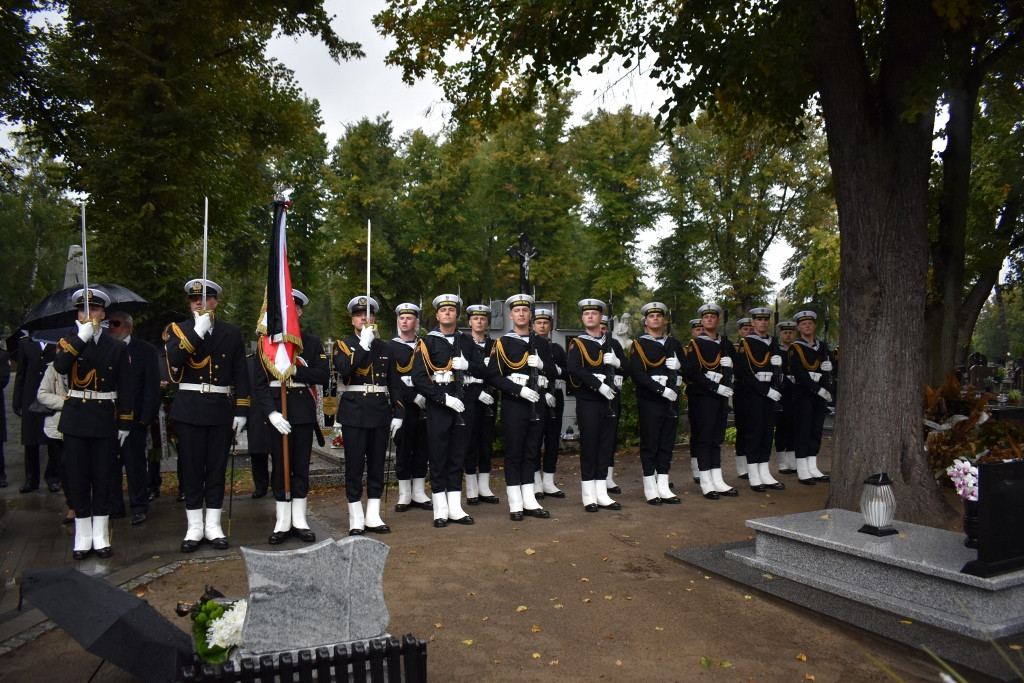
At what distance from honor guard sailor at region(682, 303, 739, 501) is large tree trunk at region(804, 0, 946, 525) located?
80.2 inches

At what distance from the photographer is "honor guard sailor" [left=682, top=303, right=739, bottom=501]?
32.0 ft

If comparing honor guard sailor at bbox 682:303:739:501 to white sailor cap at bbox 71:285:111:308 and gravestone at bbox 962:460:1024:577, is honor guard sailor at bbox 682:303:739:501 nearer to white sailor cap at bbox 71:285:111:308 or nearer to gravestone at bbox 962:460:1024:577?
gravestone at bbox 962:460:1024:577

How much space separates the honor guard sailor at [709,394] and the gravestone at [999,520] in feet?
14.8

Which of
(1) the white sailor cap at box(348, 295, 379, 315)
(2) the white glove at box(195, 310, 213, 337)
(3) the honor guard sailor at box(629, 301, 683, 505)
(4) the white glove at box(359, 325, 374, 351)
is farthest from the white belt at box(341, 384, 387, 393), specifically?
(3) the honor guard sailor at box(629, 301, 683, 505)

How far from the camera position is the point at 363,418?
307 inches

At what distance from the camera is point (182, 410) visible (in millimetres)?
7129

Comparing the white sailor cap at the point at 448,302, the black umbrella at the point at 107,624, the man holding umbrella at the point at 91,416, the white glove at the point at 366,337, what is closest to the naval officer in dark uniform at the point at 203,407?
the man holding umbrella at the point at 91,416

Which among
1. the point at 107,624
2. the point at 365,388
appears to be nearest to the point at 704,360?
the point at 365,388

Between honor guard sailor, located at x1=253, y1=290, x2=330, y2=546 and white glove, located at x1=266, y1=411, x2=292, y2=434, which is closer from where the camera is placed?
white glove, located at x1=266, y1=411, x2=292, y2=434

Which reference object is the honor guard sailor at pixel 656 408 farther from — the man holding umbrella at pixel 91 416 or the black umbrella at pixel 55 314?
the black umbrella at pixel 55 314

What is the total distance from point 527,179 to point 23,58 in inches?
900

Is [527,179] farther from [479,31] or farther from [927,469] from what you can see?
[927,469]

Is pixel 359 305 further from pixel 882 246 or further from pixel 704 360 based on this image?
pixel 882 246

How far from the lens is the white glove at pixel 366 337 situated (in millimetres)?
7684
